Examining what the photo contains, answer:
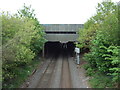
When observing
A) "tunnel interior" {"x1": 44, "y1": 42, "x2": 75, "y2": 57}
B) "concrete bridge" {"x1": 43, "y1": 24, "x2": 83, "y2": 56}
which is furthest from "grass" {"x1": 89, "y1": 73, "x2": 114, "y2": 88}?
"tunnel interior" {"x1": 44, "y1": 42, "x2": 75, "y2": 57}

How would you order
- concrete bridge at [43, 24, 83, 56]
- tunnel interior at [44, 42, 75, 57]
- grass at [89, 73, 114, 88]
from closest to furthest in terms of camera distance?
grass at [89, 73, 114, 88], concrete bridge at [43, 24, 83, 56], tunnel interior at [44, 42, 75, 57]

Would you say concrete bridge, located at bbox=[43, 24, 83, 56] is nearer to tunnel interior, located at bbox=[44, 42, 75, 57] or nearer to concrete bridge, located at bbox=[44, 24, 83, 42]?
concrete bridge, located at bbox=[44, 24, 83, 42]

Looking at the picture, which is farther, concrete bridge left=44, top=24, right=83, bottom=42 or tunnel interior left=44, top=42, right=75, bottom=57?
tunnel interior left=44, top=42, right=75, bottom=57

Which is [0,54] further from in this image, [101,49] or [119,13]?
[119,13]

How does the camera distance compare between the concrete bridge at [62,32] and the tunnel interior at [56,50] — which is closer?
the concrete bridge at [62,32]

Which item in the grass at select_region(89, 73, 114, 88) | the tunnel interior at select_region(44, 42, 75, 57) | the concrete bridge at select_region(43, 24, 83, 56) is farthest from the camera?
the tunnel interior at select_region(44, 42, 75, 57)

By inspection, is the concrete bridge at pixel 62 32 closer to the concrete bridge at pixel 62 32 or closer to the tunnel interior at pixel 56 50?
the concrete bridge at pixel 62 32

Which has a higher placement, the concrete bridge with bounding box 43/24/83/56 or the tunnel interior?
the concrete bridge with bounding box 43/24/83/56

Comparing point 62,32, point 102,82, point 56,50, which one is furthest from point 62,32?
point 102,82

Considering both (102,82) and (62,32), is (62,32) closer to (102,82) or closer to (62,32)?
(62,32)

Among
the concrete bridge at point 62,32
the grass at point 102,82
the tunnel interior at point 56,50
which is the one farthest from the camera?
the tunnel interior at point 56,50

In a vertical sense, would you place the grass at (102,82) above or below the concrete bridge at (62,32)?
below

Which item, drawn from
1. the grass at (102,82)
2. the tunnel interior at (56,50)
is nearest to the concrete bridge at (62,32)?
the tunnel interior at (56,50)

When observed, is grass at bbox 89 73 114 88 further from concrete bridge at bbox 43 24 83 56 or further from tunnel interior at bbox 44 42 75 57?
tunnel interior at bbox 44 42 75 57
